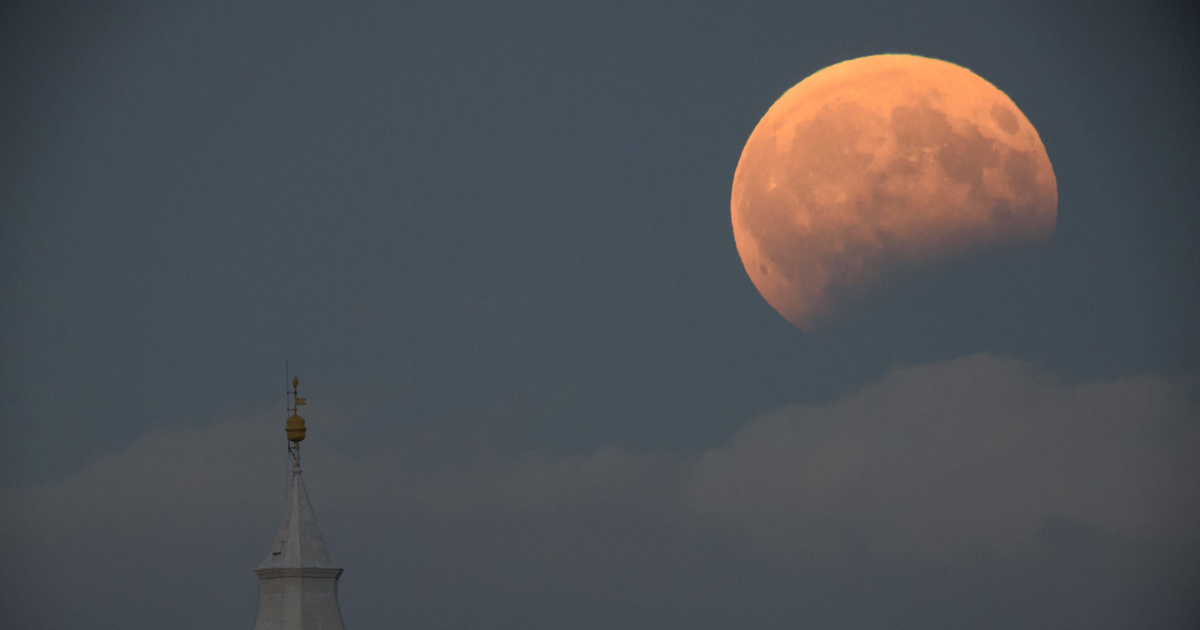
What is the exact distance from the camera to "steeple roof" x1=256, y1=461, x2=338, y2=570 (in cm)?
10350

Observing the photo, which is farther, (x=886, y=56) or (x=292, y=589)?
(x=886, y=56)

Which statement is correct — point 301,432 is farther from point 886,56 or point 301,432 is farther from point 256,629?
point 886,56

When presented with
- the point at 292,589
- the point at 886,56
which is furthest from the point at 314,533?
the point at 886,56

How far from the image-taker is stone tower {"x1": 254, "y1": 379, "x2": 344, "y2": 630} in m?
102

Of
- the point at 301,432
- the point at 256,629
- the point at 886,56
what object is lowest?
the point at 256,629

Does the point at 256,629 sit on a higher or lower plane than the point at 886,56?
lower

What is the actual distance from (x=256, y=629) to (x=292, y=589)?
2379 mm

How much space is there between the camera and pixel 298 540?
104 meters

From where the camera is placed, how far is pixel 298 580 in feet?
338

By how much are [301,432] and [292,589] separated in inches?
416

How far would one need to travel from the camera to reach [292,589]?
338ft

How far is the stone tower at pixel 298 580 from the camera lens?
102312 millimetres

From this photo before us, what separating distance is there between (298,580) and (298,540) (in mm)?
2206

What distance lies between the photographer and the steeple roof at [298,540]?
104 m
